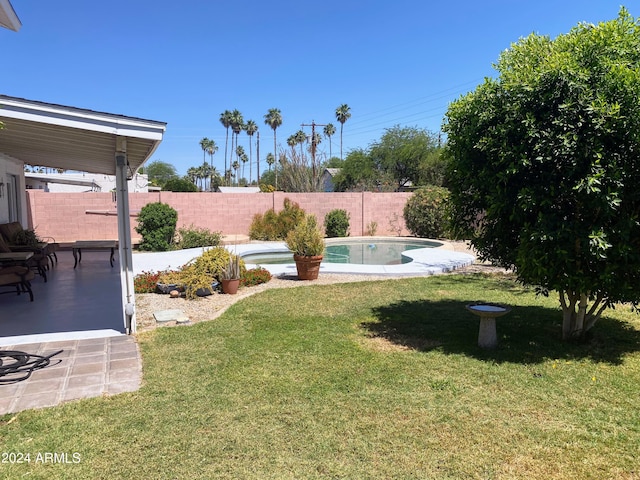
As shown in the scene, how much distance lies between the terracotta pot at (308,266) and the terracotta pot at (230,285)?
1.75 m

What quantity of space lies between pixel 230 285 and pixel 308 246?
6.85ft

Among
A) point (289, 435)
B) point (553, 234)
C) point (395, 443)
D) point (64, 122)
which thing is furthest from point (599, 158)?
point (64, 122)

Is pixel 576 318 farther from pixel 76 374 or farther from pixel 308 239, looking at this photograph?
pixel 76 374

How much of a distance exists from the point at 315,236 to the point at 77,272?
6.21 meters

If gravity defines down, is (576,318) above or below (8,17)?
below

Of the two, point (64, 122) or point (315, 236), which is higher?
point (64, 122)

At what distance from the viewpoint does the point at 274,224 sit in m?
18.5

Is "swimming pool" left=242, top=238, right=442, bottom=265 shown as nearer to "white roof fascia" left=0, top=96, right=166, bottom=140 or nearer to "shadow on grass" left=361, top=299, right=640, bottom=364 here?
"shadow on grass" left=361, top=299, right=640, bottom=364

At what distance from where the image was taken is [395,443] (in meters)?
3.11

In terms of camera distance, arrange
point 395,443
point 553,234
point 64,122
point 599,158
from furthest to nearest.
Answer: point 64,122 → point 553,234 → point 599,158 → point 395,443

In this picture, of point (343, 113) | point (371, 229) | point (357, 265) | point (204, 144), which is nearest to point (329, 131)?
point (343, 113)

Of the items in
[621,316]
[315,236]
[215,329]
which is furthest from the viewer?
[315,236]

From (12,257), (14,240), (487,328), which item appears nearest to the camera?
(487,328)

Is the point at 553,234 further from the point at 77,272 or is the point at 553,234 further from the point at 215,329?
the point at 77,272
